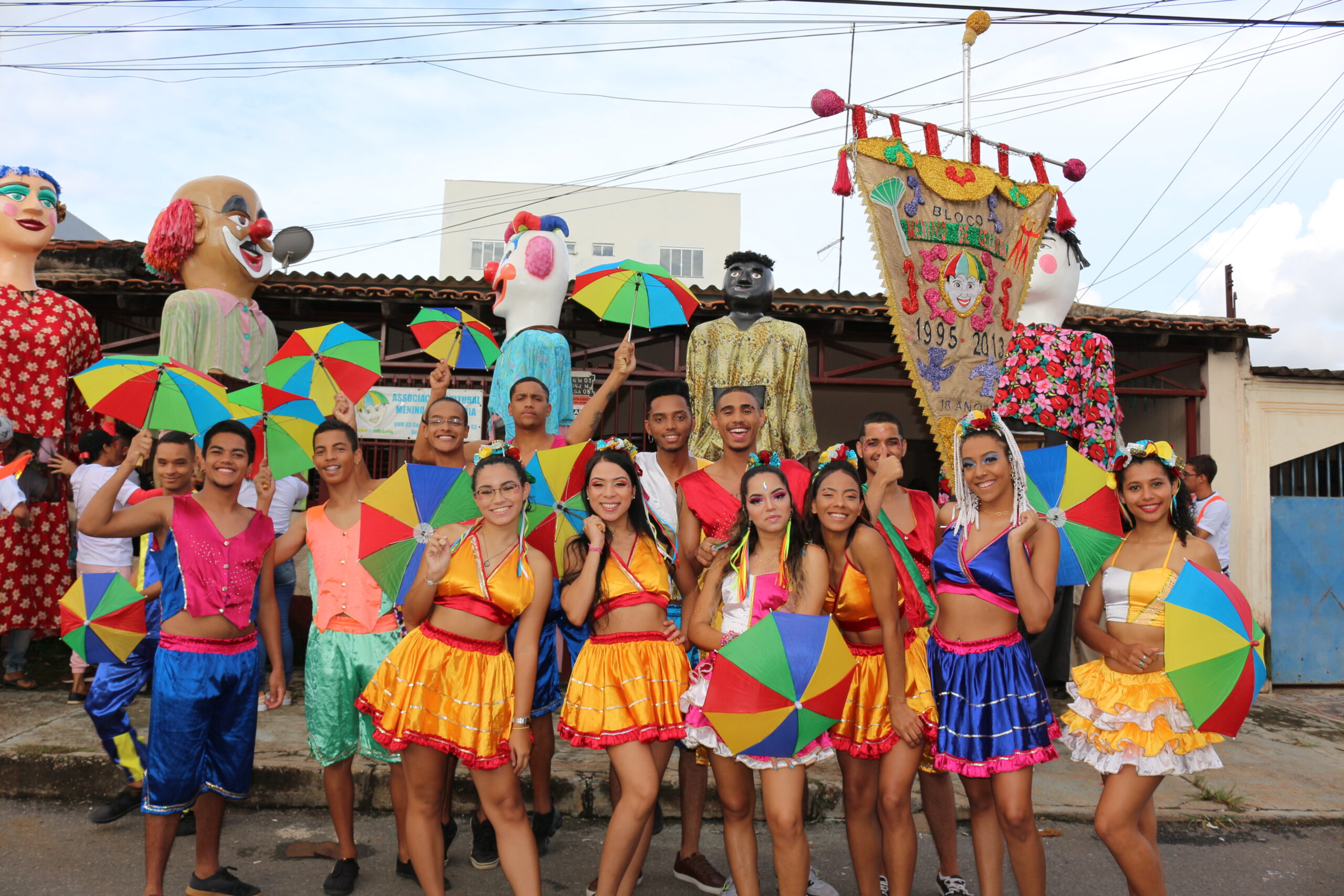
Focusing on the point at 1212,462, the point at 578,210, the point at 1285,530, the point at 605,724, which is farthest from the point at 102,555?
the point at 578,210

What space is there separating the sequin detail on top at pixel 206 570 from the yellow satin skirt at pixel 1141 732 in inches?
113

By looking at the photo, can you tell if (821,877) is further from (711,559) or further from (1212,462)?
(1212,462)

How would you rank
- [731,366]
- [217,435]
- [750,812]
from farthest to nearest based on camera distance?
[731,366]
[217,435]
[750,812]

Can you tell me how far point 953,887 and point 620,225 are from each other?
2818 centimetres

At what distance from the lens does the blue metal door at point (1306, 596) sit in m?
7.95

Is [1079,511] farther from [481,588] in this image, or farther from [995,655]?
[481,588]

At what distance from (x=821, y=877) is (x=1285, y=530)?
21.4 feet

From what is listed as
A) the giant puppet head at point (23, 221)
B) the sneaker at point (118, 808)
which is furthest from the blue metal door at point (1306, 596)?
the giant puppet head at point (23, 221)

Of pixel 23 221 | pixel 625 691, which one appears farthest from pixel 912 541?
pixel 23 221

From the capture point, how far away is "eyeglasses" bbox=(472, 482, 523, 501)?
3.09 metres

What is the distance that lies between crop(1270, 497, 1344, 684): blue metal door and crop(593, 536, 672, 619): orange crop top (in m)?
7.01

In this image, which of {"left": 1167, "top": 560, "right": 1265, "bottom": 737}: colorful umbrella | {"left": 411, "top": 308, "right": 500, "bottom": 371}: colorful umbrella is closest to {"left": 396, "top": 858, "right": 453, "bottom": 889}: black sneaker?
{"left": 1167, "top": 560, "right": 1265, "bottom": 737}: colorful umbrella

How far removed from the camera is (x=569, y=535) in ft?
11.5

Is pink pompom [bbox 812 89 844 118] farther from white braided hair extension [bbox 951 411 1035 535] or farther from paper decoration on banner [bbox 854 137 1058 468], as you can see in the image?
white braided hair extension [bbox 951 411 1035 535]
